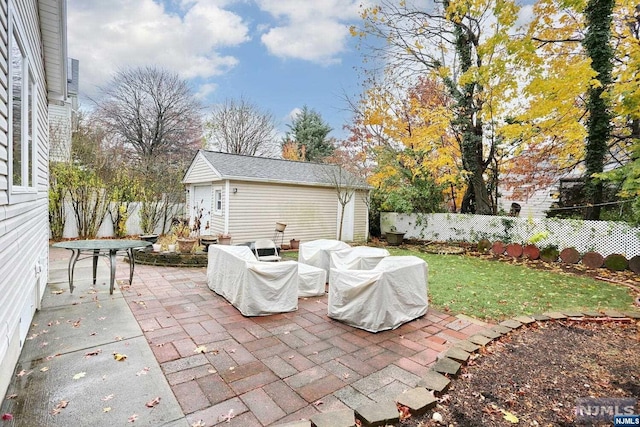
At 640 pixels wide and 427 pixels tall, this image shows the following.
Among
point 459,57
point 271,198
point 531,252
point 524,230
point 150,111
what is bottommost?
point 531,252

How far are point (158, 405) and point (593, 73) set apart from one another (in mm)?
10693

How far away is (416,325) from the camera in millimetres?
4125

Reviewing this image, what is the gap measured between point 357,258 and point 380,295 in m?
1.36

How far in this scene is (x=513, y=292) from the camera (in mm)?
5793

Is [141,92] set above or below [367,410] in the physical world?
above

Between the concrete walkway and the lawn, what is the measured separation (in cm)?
81

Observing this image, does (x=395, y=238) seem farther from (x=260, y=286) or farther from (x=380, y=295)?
(x=260, y=286)

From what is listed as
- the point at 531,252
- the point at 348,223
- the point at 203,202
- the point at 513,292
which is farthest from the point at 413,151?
the point at 203,202

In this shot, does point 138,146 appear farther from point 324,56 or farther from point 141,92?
point 324,56

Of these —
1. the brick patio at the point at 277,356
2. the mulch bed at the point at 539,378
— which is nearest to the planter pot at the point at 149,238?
the brick patio at the point at 277,356

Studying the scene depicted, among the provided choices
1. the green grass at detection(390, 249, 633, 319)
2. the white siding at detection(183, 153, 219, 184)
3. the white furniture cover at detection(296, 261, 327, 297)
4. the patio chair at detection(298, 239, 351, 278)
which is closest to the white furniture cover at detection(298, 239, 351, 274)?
the patio chair at detection(298, 239, 351, 278)

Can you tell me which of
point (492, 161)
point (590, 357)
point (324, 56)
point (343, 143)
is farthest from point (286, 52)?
point (590, 357)

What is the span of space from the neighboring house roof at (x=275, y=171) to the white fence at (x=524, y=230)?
2751mm

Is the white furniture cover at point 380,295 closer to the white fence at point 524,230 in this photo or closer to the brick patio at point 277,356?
the brick patio at point 277,356
